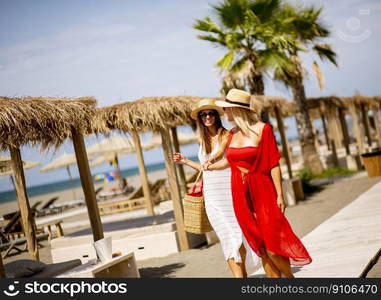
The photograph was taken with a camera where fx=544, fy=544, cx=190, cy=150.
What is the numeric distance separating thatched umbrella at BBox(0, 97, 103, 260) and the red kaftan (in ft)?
9.68

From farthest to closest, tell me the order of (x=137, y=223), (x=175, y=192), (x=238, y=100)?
(x=137, y=223) → (x=175, y=192) → (x=238, y=100)

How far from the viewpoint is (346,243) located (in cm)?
638

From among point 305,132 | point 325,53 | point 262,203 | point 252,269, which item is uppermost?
point 325,53

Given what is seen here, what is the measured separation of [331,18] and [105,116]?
11.3m

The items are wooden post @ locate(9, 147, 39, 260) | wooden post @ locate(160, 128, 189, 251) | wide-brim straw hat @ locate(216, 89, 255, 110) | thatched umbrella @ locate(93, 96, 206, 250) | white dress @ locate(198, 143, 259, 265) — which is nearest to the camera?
wide-brim straw hat @ locate(216, 89, 255, 110)

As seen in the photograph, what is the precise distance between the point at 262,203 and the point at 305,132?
14.3 meters

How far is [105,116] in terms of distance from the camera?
30.9ft

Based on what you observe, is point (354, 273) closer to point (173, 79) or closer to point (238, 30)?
point (238, 30)

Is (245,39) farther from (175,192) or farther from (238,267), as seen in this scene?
(238,267)

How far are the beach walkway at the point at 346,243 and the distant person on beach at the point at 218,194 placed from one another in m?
0.91

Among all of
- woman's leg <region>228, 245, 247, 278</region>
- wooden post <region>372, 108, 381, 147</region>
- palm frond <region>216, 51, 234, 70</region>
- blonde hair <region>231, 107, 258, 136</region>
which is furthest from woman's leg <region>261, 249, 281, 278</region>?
wooden post <region>372, 108, 381, 147</region>

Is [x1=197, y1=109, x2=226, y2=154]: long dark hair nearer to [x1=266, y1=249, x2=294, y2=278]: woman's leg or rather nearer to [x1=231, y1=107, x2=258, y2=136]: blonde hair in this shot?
[x1=231, y1=107, x2=258, y2=136]: blonde hair

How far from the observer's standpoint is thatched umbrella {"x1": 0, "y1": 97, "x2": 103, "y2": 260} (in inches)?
247

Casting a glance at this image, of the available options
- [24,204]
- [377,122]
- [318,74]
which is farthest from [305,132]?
[24,204]
